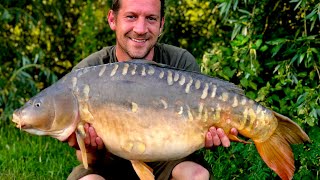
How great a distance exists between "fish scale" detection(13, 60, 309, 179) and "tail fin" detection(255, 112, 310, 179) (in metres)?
0.07

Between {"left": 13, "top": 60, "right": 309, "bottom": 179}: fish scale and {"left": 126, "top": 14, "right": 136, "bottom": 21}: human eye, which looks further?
{"left": 126, "top": 14, "right": 136, "bottom": 21}: human eye

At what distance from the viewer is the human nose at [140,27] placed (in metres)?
2.63

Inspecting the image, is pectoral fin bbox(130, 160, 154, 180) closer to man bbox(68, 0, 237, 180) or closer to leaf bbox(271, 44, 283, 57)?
man bbox(68, 0, 237, 180)

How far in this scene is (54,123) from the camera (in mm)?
2320

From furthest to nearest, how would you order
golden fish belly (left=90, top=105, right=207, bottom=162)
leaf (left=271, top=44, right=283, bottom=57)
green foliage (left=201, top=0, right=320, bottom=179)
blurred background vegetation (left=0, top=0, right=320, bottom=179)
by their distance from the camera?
leaf (left=271, top=44, right=283, bottom=57)
blurred background vegetation (left=0, top=0, right=320, bottom=179)
green foliage (left=201, top=0, right=320, bottom=179)
golden fish belly (left=90, top=105, right=207, bottom=162)

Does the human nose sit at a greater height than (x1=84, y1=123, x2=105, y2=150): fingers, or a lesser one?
greater

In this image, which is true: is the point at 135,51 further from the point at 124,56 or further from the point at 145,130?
the point at 145,130

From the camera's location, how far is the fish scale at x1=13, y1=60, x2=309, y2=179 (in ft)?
7.57

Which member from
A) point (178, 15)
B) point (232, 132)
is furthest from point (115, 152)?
point (178, 15)

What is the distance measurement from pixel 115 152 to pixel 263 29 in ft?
5.05

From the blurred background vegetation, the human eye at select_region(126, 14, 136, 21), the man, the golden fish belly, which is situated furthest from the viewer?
the blurred background vegetation

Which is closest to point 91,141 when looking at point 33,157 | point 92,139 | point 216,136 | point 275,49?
point 92,139

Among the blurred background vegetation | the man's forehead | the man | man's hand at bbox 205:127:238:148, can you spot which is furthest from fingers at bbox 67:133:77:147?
the blurred background vegetation

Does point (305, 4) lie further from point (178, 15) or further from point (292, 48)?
point (178, 15)
